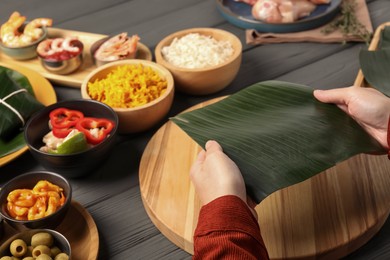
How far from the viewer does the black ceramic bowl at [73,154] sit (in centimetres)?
139

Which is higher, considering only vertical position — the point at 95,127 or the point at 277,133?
the point at 277,133

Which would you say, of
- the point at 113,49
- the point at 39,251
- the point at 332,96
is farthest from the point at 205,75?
the point at 39,251

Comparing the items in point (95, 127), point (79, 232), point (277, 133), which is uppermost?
point (277, 133)

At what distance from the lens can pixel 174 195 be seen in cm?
138

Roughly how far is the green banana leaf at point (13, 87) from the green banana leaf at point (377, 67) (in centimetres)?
100

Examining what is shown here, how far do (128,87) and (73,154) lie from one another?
317mm

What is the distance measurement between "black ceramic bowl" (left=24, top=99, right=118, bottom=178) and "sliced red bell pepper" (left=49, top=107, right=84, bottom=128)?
0.06 feet

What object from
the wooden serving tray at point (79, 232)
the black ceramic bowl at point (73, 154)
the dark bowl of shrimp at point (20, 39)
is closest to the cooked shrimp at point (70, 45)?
the dark bowl of shrimp at point (20, 39)

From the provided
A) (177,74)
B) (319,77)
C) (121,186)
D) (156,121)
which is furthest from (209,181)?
(319,77)

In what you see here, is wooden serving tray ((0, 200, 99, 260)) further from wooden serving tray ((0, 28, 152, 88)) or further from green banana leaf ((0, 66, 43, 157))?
wooden serving tray ((0, 28, 152, 88))

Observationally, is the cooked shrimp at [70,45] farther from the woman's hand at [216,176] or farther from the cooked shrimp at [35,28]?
the woman's hand at [216,176]

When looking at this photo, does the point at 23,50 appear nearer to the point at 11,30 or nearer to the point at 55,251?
the point at 11,30

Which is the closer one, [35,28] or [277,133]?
[277,133]

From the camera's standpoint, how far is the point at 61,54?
6.03 feet
